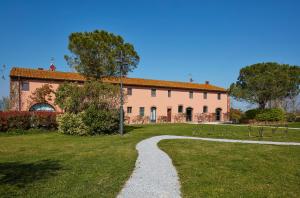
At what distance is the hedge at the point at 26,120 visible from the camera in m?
17.6

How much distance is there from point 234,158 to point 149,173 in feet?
12.1

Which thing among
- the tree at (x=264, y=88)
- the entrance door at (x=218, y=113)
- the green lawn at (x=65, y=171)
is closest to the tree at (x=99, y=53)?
the green lawn at (x=65, y=171)

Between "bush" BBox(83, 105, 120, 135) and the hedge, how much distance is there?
4241 millimetres

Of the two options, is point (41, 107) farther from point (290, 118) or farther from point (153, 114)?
point (290, 118)

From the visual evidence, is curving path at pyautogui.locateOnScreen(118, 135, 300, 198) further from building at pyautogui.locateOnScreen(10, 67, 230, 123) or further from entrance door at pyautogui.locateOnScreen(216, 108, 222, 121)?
entrance door at pyautogui.locateOnScreen(216, 108, 222, 121)

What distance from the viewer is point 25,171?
7113 mm

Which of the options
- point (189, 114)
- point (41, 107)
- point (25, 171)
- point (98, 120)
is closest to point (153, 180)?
point (25, 171)

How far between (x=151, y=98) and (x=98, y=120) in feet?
56.1

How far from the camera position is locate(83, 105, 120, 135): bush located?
1667 centimetres

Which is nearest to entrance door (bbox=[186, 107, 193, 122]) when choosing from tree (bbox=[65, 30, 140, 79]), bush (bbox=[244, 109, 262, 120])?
bush (bbox=[244, 109, 262, 120])

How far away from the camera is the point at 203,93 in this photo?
124 ft

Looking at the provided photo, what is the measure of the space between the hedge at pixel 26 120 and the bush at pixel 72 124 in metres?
1.84

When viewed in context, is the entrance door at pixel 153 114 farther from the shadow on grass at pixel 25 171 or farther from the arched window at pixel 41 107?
the shadow on grass at pixel 25 171

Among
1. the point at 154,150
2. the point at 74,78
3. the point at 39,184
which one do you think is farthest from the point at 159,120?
the point at 39,184
